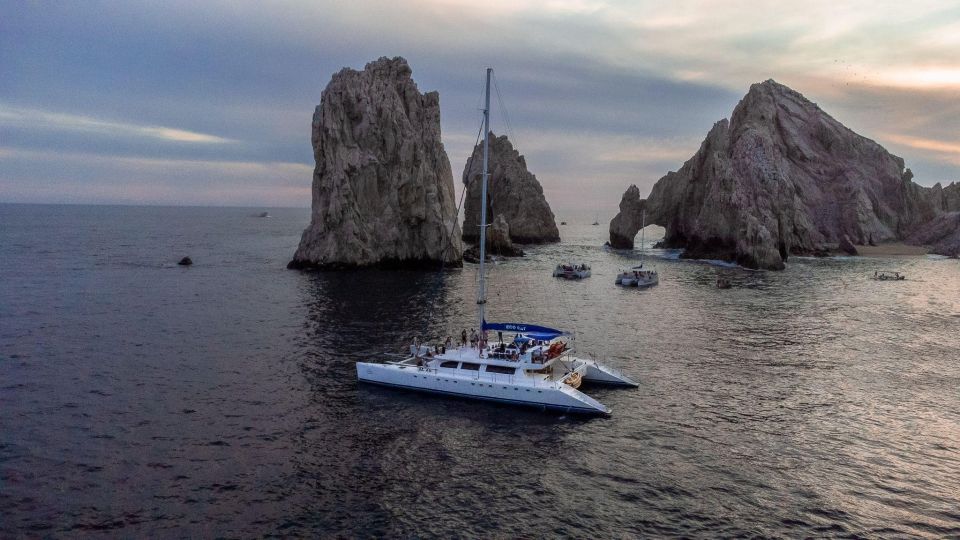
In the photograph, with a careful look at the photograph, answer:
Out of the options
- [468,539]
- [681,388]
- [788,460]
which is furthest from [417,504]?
[681,388]

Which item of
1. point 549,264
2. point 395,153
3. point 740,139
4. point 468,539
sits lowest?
point 468,539

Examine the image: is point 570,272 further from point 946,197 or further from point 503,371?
point 946,197

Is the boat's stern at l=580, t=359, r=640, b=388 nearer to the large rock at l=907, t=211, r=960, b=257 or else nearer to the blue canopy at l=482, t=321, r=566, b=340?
the blue canopy at l=482, t=321, r=566, b=340

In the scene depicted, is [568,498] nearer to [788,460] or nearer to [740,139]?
[788,460]

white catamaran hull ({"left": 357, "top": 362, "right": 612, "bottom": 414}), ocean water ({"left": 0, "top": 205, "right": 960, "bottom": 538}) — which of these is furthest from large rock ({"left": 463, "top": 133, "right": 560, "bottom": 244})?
white catamaran hull ({"left": 357, "top": 362, "right": 612, "bottom": 414})

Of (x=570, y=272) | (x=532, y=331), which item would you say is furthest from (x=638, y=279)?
(x=532, y=331)

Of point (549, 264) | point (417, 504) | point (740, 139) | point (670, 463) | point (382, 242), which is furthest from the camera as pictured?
point (740, 139)
